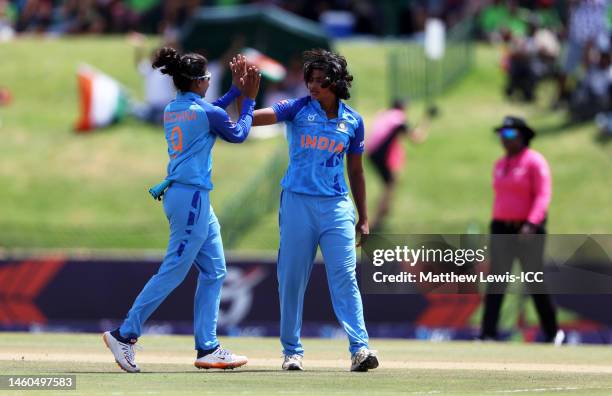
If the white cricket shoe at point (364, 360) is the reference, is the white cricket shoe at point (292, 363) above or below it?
below

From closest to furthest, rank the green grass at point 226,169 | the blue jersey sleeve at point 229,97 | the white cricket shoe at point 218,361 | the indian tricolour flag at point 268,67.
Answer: the blue jersey sleeve at point 229,97, the white cricket shoe at point 218,361, the green grass at point 226,169, the indian tricolour flag at point 268,67

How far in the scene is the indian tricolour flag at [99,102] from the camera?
95.5 feet

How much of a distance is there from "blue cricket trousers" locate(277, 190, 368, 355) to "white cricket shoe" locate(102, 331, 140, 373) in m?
1.24

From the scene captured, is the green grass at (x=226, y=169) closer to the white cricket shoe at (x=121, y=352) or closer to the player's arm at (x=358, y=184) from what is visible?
the player's arm at (x=358, y=184)

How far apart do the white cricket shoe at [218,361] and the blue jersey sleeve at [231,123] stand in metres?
1.61

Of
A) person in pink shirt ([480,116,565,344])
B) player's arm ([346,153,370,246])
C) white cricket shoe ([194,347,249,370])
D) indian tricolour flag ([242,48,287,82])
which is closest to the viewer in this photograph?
white cricket shoe ([194,347,249,370])

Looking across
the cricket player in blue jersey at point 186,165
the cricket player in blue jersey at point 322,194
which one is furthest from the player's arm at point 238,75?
the cricket player in blue jersey at point 322,194

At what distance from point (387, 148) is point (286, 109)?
13407mm

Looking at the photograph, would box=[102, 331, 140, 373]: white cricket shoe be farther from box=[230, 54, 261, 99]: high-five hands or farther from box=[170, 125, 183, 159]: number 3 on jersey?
box=[230, 54, 261, 99]: high-five hands

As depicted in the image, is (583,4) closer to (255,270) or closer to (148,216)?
(148,216)

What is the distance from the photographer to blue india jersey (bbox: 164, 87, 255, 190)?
400 inches

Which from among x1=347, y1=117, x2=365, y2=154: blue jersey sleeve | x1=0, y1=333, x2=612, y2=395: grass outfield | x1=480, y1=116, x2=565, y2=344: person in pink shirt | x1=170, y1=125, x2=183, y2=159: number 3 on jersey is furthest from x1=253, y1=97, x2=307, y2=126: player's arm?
x1=480, y1=116, x2=565, y2=344: person in pink shirt

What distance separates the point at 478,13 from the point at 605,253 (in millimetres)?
17584

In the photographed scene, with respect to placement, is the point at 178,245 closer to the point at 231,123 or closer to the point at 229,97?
the point at 231,123
